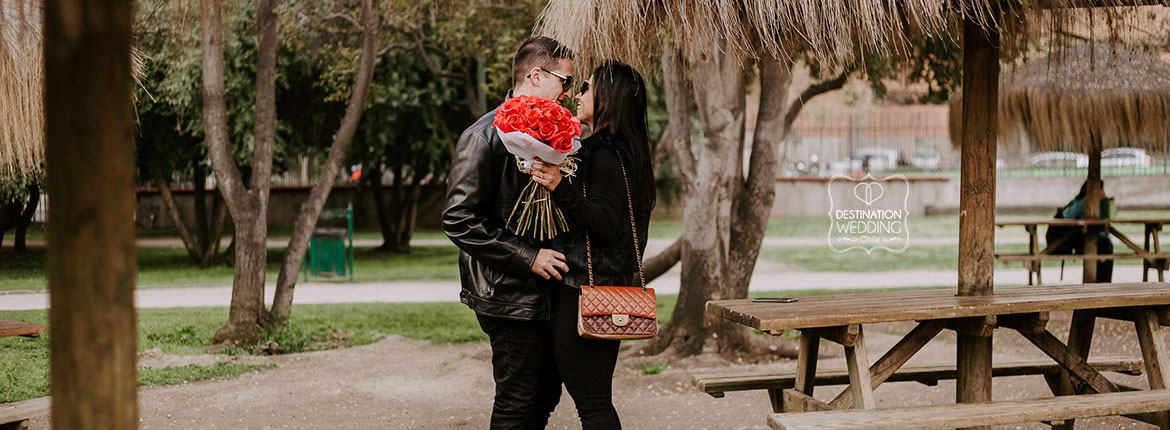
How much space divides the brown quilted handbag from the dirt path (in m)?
2.42

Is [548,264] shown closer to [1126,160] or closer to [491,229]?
[491,229]

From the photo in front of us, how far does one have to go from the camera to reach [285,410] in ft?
Answer: 19.5

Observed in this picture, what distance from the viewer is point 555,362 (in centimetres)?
340

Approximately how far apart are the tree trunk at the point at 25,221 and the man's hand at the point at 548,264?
15.6 ft

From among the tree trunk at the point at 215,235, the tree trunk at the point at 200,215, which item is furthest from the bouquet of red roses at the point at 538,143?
the tree trunk at the point at 200,215

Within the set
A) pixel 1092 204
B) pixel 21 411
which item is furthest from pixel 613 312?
pixel 1092 204

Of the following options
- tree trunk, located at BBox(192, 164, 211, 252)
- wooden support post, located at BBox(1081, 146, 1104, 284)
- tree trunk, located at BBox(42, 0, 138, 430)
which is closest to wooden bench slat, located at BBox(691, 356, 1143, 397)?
tree trunk, located at BBox(42, 0, 138, 430)

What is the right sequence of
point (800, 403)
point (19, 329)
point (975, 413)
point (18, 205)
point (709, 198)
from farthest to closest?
1. point (709, 198)
2. point (18, 205)
3. point (800, 403)
4. point (19, 329)
5. point (975, 413)

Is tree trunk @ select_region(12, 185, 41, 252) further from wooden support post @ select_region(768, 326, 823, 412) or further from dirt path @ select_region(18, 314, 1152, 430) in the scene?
wooden support post @ select_region(768, 326, 823, 412)

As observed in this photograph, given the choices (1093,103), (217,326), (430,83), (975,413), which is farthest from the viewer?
(430,83)

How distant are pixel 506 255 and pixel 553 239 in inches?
7.3

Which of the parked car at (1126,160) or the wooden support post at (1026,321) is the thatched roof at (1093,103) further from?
the parked car at (1126,160)

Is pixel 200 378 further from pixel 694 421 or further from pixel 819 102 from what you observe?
pixel 819 102

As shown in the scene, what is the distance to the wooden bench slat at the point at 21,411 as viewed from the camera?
154 inches
